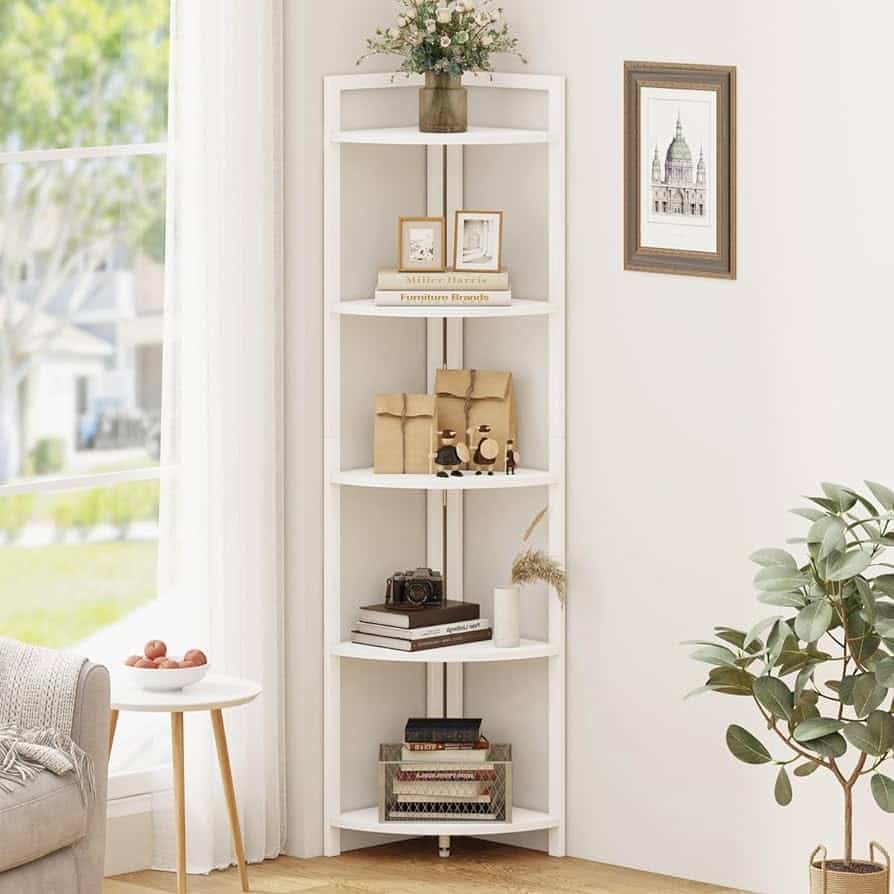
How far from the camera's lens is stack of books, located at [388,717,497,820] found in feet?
15.7

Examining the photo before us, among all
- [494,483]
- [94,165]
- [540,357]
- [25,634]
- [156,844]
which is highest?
[94,165]

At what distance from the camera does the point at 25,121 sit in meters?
4.54

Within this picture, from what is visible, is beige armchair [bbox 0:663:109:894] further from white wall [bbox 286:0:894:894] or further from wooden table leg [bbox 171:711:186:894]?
white wall [bbox 286:0:894:894]

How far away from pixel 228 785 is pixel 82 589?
0.74 metres

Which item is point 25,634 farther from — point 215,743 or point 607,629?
point 607,629

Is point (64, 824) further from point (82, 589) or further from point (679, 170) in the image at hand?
point (679, 170)

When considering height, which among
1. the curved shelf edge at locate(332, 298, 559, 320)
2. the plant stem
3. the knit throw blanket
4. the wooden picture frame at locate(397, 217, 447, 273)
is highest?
the wooden picture frame at locate(397, 217, 447, 273)

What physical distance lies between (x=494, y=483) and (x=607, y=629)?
462 mm

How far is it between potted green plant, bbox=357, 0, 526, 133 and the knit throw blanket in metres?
1.59

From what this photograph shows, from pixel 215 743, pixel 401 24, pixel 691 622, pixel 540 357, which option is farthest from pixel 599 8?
pixel 215 743

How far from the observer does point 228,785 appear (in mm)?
4473

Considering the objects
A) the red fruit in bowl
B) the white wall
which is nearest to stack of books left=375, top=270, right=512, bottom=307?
the white wall

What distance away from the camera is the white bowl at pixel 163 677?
4.26 m

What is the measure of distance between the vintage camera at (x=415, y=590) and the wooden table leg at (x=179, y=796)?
2.40 feet
